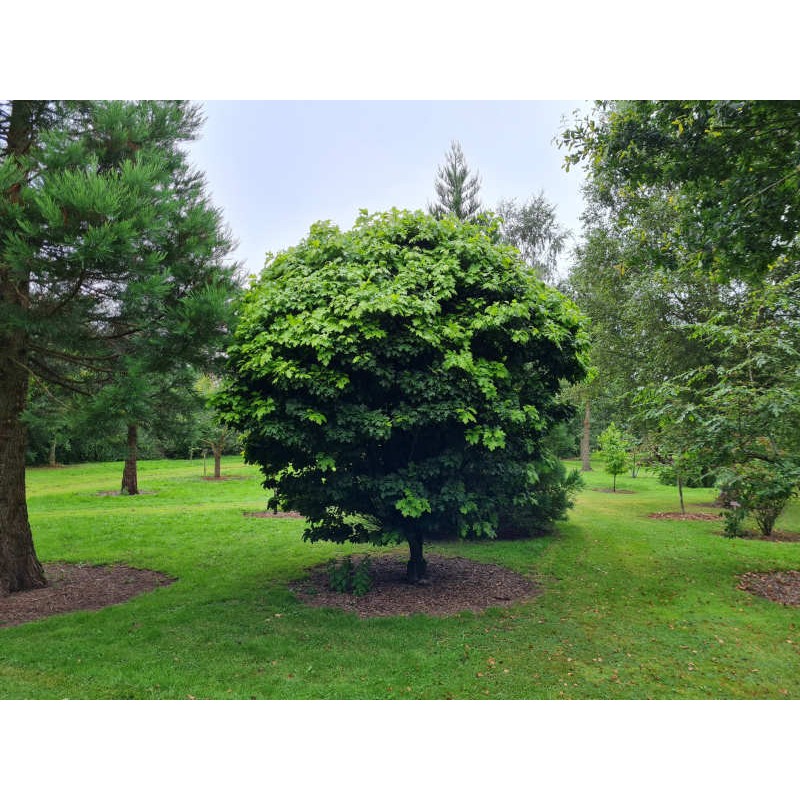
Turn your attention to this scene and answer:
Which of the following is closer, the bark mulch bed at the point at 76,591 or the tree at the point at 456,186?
the bark mulch bed at the point at 76,591

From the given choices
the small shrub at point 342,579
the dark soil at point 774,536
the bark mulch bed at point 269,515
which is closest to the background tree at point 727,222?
the dark soil at point 774,536

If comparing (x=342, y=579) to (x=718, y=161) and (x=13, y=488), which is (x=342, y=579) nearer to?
(x=13, y=488)

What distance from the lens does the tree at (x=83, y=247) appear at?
4.89 metres

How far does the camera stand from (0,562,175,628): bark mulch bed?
6254mm

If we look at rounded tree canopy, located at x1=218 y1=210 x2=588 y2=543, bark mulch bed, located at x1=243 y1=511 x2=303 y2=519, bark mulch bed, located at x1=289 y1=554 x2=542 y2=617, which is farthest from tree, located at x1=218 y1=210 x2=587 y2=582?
bark mulch bed, located at x1=243 y1=511 x2=303 y2=519

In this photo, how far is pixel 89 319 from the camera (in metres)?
5.66

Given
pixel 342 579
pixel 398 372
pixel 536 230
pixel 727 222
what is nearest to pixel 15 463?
A: pixel 342 579

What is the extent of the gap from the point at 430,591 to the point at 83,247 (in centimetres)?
572

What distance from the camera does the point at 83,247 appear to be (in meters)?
4.77

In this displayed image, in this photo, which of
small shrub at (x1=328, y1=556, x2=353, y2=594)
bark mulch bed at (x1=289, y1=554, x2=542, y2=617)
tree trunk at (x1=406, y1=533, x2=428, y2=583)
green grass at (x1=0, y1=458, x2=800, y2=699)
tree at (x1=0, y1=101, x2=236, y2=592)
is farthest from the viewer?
tree trunk at (x1=406, y1=533, x2=428, y2=583)

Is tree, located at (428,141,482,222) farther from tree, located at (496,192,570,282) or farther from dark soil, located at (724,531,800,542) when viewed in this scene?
dark soil, located at (724,531,800,542)

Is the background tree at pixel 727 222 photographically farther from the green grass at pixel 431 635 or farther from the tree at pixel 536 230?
the tree at pixel 536 230

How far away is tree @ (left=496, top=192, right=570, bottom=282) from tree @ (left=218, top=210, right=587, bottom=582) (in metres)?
16.8

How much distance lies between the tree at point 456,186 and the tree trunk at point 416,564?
1006 centimetres
